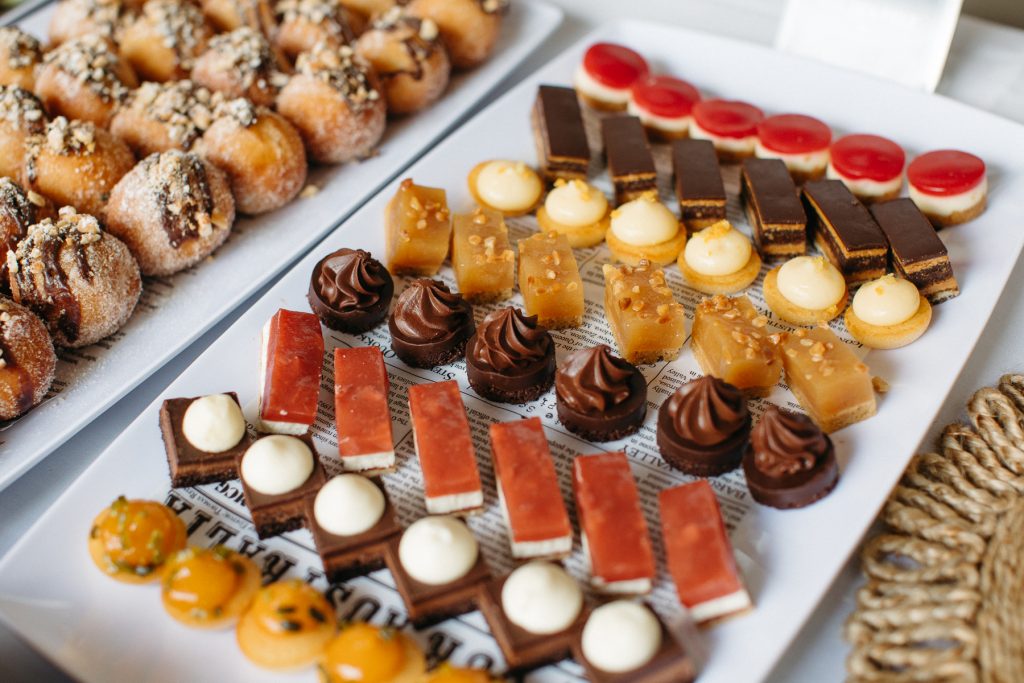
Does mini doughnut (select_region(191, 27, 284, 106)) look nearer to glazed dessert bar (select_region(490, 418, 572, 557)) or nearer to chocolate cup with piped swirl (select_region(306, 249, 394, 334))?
chocolate cup with piped swirl (select_region(306, 249, 394, 334))

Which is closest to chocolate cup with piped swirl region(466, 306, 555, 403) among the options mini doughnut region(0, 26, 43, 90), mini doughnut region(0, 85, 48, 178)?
mini doughnut region(0, 85, 48, 178)

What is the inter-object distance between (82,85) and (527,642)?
2.44 metres

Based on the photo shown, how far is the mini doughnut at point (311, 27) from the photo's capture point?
3482 mm

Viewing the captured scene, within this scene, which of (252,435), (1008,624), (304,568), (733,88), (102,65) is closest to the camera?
(1008,624)

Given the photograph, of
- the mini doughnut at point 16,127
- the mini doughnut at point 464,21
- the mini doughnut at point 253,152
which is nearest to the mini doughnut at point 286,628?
the mini doughnut at point 253,152

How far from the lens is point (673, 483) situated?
92.7 inches

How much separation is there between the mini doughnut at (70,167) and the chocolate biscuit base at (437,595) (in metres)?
1.64

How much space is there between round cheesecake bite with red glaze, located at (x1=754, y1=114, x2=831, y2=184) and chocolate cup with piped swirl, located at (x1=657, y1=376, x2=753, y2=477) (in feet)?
3.72

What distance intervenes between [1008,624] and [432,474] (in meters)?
1.29

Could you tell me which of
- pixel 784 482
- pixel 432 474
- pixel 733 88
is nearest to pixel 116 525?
pixel 432 474

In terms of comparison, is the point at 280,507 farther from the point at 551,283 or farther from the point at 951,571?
the point at 951,571

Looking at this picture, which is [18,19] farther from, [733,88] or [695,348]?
[695,348]

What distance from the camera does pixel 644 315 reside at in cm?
256

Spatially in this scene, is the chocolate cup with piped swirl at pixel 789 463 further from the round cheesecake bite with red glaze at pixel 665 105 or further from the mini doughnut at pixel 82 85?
the mini doughnut at pixel 82 85
